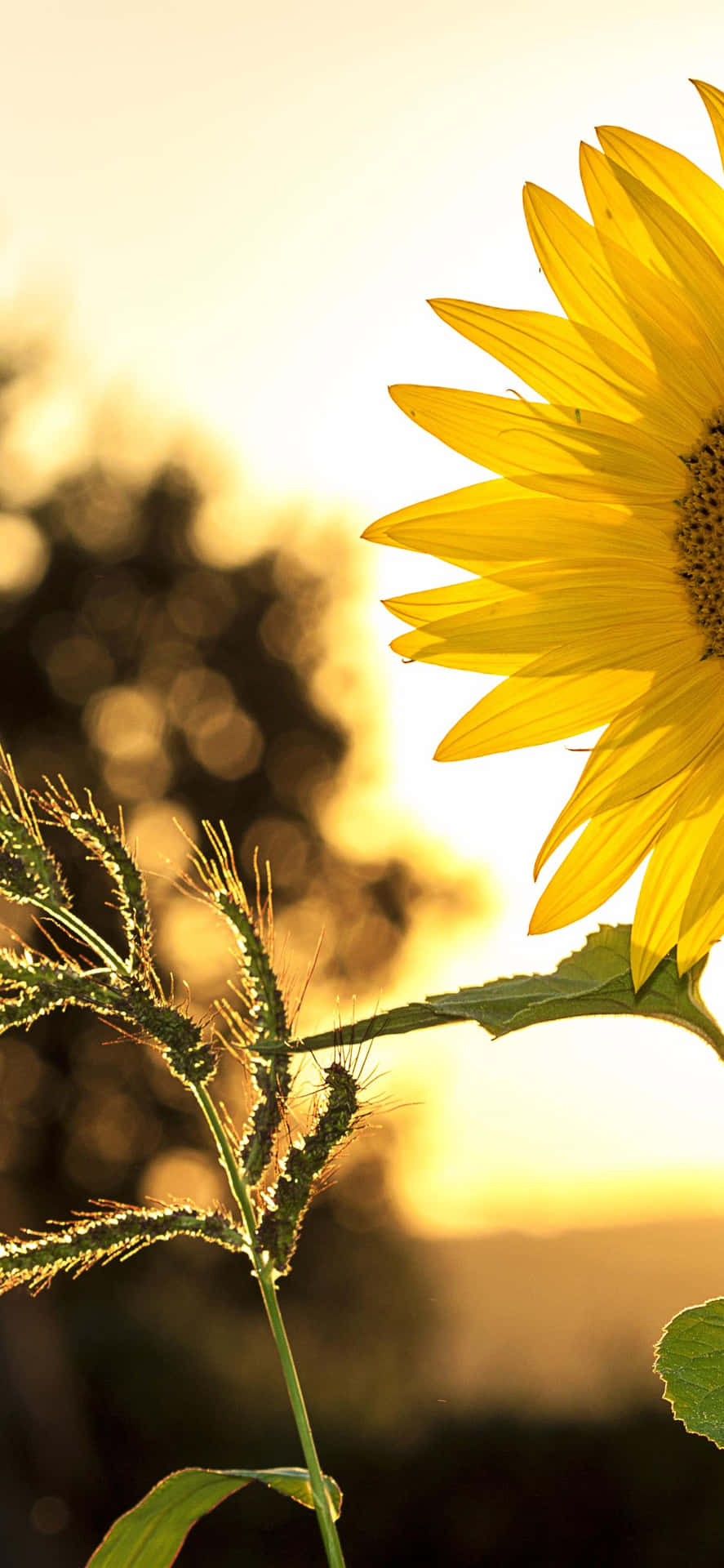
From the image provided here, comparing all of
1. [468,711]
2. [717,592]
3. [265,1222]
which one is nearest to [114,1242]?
[265,1222]

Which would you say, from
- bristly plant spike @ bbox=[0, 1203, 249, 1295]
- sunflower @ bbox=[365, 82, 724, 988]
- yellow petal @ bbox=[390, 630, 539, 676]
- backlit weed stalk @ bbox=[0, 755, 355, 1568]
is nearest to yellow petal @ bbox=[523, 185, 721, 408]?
sunflower @ bbox=[365, 82, 724, 988]

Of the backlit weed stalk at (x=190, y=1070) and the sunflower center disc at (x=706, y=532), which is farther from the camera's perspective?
the sunflower center disc at (x=706, y=532)

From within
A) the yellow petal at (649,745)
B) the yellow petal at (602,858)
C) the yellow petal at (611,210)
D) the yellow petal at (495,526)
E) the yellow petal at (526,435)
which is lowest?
the yellow petal at (602,858)

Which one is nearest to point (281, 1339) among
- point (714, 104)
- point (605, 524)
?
point (605, 524)

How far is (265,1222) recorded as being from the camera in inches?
17.9

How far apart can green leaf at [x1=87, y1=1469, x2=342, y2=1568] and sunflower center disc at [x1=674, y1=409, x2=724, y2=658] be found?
34cm

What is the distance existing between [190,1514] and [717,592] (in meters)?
0.38

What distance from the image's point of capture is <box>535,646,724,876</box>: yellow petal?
1.69 ft

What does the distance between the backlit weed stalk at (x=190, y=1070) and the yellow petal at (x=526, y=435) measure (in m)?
0.16

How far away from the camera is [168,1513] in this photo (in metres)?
0.51

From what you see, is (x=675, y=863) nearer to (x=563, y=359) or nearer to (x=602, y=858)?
(x=602, y=858)

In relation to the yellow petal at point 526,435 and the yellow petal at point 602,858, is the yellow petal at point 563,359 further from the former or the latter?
the yellow petal at point 602,858

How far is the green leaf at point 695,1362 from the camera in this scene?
47 cm

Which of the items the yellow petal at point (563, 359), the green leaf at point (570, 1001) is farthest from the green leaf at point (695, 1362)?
the yellow petal at point (563, 359)
